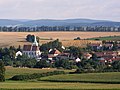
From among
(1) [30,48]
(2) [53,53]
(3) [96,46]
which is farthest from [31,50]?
(3) [96,46]

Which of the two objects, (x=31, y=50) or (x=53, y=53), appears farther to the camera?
(x=31, y=50)

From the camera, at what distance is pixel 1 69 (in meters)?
65.1

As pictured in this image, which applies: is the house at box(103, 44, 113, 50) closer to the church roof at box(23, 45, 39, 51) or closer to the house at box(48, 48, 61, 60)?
the house at box(48, 48, 61, 60)

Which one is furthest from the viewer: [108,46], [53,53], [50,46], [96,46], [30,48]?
[108,46]

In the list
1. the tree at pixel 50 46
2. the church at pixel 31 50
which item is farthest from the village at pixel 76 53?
the tree at pixel 50 46

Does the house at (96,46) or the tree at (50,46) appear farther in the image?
the house at (96,46)

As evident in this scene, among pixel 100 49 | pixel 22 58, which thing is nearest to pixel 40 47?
pixel 100 49

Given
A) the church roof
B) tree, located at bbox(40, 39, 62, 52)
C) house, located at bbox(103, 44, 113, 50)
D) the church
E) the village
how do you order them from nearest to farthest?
the village → the church → the church roof → tree, located at bbox(40, 39, 62, 52) → house, located at bbox(103, 44, 113, 50)

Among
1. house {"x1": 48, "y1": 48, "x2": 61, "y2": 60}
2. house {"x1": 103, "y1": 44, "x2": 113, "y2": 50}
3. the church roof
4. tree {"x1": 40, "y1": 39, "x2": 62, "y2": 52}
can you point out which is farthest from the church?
house {"x1": 103, "y1": 44, "x2": 113, "y2": 50}

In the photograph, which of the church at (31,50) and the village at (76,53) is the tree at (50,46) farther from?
the church at (31,50)

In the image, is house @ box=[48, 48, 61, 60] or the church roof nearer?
house @ box=[48, 48, 61, 60]

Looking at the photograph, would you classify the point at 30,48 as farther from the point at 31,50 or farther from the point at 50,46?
the point at 50,46

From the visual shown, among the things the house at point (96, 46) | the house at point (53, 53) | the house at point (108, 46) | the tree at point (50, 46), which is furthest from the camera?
the house at point (108, 46)

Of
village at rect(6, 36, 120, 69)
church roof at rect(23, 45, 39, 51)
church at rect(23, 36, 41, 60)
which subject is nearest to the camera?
village at rect(6, 36, 120, 69)
